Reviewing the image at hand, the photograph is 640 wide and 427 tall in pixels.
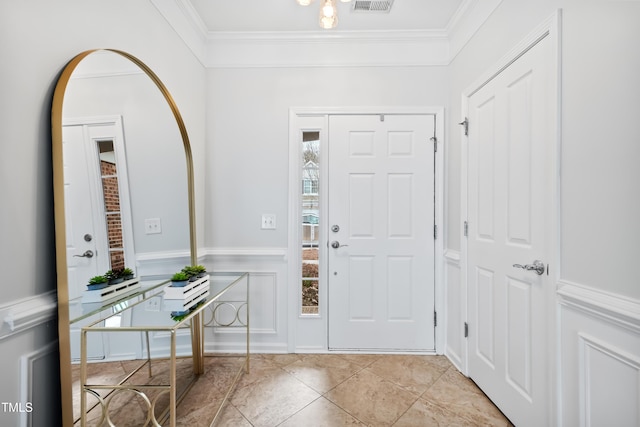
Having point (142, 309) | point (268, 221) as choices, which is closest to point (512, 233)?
point (268, 221)

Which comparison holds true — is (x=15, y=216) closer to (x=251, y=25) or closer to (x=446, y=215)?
(x=251, y=25)

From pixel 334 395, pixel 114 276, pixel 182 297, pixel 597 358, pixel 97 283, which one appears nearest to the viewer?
pixel 597 358

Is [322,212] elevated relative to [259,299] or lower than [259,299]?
elevated

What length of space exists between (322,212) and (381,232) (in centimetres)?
52

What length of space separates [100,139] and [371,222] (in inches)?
73.3

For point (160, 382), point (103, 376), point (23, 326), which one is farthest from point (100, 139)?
point (160, 382)

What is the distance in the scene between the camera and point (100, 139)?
4.27 feet

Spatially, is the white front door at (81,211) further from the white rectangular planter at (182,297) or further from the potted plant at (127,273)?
the white rectangular planter at (182,297)

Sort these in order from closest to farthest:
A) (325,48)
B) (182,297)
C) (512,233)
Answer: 1. (182,297)
2. (512,233)
3. (325,48)

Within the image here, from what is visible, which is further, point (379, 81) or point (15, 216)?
point (379, 81)

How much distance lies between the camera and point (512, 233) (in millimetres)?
1605

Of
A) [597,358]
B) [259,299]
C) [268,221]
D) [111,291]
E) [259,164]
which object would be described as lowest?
[259,299]

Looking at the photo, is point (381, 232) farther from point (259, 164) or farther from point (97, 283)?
point (97, 283)

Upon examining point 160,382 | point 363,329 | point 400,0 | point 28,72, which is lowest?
point 363,329
